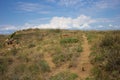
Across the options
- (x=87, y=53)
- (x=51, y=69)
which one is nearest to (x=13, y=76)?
(x=51, y=69)

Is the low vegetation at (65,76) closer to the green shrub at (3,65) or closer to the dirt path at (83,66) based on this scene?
the dirt path at (83,66)

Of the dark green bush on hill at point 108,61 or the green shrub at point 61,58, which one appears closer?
the dark green bush on hill at point 108,61

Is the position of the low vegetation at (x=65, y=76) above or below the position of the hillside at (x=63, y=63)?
below

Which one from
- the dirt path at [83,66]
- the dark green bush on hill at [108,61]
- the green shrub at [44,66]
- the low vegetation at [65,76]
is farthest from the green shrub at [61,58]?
the dark green bush on hill at [108,61]

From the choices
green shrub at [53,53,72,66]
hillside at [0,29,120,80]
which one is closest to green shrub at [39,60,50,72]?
hillside at [0,29,120,80]

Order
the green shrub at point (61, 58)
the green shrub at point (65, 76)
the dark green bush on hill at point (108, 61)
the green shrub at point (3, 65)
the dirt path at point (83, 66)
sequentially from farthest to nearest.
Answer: the green shrub at point (61, 58) → the green shrub at point (3, 65) → the dirt path at point (83, 66) → the green shrub at point (65, 76) → the dark green bush on hill at point (108, 61)

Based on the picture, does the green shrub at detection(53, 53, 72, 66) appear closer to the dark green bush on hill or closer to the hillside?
the hillside

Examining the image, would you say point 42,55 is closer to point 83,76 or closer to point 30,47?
point 30,47

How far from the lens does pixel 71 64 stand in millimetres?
11141

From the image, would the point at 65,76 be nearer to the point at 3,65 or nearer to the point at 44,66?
the point at 44,66

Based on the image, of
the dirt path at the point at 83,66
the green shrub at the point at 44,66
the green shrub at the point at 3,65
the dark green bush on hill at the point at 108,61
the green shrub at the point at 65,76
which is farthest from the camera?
the green shrub at the point at 3,65

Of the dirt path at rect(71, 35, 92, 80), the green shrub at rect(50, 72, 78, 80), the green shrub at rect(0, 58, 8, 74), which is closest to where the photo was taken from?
the green shrub at rect(50, 72, 78, 80)

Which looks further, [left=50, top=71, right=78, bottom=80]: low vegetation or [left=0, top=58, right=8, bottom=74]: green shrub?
[left=0, top=58, right=8, bottom=74]: green shrub

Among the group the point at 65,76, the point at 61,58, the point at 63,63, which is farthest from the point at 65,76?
the point at 61,58
